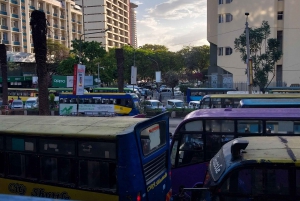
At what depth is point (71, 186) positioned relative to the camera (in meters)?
5.49

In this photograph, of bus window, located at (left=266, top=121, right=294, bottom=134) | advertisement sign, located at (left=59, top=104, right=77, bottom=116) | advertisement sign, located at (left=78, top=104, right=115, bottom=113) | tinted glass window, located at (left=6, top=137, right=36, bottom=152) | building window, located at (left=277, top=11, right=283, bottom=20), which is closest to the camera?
tinted glass window, located at (left=6, top=137, right=36, bottom=152)

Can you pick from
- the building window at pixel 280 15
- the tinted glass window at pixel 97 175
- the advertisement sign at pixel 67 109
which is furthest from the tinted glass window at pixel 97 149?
the building window at pixel 280 15

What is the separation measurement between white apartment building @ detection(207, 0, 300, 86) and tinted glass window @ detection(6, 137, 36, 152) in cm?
3731

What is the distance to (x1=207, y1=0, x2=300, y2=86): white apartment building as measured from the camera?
37.2 meters

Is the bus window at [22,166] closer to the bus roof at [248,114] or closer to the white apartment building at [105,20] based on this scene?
the bus roof at [248,114]

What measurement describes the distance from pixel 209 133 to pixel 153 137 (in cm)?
223

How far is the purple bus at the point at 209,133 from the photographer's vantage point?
7.46 meters

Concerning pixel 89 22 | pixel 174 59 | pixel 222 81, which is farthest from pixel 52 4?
pixel 222 81

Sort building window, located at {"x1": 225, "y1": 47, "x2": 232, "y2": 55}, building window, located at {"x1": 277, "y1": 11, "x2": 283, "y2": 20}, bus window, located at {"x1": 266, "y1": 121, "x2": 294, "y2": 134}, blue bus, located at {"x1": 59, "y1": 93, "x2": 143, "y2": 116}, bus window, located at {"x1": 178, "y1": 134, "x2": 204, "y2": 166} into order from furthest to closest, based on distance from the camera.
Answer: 1. building window, located at {"x1": 225, "y1": 47, "x2": 232, "y2": 55}
2. building window, located at {"x1": 277, "y1": 11, "x2": 283, "y2": 20}
3. blue bus, located at {"x1": 59, "y1": 93, "x2": 143, "y2": 116}
4. bus window, located at {"x1": 178, "y1": 134, "x2": 204, "y2": 166}
5. bus window, located at {"x1": 266, "y1": 121, "x2": 294, "y2": 134}

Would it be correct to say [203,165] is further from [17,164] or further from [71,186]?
[17,164]

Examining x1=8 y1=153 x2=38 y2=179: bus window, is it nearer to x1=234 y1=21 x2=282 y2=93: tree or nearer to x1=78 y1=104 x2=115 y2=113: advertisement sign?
x1=78 y1=104 x2=115 y2=113: advertisement sign

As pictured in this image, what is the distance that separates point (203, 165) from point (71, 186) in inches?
135

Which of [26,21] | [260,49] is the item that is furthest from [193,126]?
[26,21]

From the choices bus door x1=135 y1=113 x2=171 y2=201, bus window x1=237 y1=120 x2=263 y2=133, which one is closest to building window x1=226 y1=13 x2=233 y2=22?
bus window x1=237 y1=120 x2=263 y2=133
